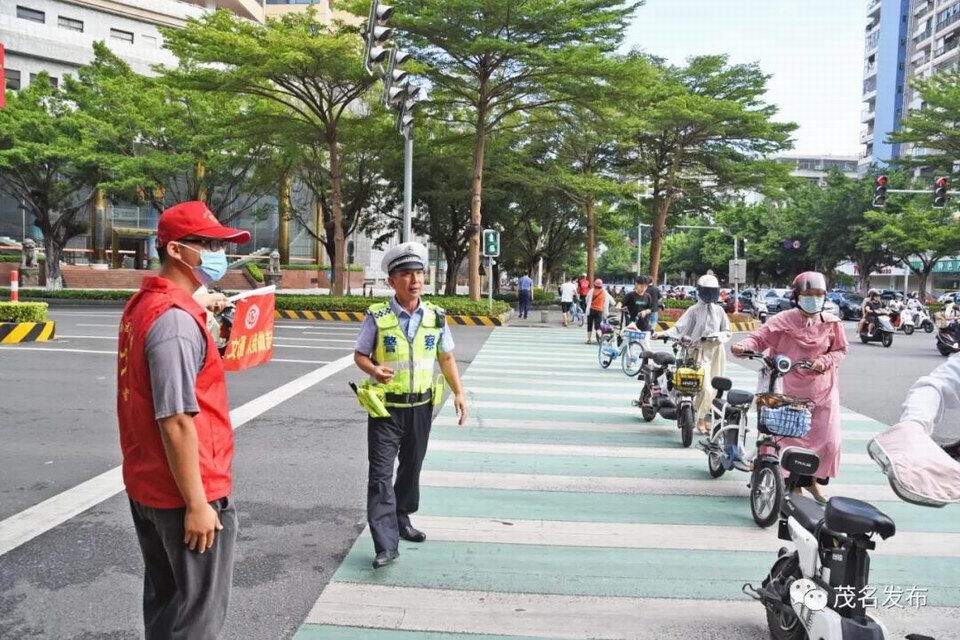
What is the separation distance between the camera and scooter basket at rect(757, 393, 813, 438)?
5098 millimetres

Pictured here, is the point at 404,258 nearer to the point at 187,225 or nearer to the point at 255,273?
the point at 187,225

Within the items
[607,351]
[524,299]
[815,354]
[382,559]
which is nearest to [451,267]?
[524,299]

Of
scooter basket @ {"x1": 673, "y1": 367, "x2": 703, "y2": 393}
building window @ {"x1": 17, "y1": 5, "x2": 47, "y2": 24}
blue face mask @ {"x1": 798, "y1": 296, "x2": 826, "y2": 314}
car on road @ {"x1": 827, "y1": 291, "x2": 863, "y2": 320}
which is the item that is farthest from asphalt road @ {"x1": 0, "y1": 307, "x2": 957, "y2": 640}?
building window @ {"x1": 17, "y1": 5, "x2": 47, "y2": 24}

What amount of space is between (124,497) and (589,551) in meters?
3.31

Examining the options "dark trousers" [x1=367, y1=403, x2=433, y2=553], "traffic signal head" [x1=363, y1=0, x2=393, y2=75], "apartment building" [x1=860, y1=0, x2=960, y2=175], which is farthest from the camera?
"apartment building" [x1=860, y1=0, x2=960, y2=175]

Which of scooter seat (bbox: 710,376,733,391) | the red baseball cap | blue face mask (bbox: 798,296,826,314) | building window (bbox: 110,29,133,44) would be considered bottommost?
scooter seat (bbox: 710,376,733,391)

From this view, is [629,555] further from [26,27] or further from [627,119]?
[26,27]

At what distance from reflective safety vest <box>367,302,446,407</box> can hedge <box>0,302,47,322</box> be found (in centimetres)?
1402

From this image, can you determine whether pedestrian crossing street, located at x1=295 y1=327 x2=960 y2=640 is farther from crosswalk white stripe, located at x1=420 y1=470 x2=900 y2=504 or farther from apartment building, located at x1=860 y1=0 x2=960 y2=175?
apartment building, located at x1=860 y1=0 x2=960 y2=175

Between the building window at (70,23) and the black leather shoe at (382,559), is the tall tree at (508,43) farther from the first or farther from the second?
the building window at (70,23)

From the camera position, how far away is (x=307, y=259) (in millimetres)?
56156

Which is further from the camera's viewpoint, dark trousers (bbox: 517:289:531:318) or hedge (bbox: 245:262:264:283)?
A: hedge (bbox: 245:262:264:283)

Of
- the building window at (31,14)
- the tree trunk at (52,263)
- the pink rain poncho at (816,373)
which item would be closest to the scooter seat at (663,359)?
the pink rain poncho at (816,373)

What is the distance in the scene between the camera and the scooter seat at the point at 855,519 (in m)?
2.56
